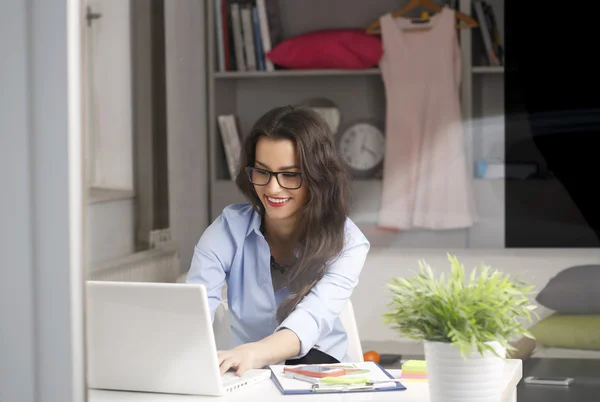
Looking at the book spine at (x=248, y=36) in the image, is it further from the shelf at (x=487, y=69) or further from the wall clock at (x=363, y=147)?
the shelf at (x=487, y=69)

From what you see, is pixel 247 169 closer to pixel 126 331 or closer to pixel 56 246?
pixel 126 331

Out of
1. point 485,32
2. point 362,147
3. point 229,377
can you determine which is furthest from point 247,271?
point 485,32

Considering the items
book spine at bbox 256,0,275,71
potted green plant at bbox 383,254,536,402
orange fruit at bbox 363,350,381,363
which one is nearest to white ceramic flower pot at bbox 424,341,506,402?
potted green plant at bbox 383,254,536,402

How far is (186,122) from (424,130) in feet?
2.95

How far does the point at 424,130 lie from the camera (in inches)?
116

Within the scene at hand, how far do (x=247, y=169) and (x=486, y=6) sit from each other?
4.18 ft

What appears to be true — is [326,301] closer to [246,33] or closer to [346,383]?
[346,383]

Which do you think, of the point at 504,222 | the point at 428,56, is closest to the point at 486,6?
the point at 428,56

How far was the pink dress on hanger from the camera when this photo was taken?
290 cm

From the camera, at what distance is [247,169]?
1963 millimetres

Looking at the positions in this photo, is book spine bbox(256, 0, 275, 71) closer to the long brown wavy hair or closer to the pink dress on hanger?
the pink dress on hanger

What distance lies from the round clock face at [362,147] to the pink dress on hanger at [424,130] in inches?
1.4

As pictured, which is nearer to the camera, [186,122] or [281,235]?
[281,235]

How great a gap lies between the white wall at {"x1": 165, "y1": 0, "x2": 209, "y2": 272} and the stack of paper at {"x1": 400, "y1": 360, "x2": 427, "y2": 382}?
1710mm
